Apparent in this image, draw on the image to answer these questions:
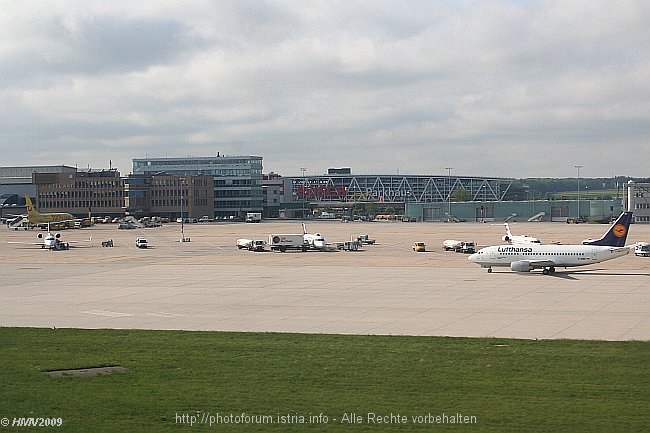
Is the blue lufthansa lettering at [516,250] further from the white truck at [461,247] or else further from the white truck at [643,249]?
the white truck at [461,247]

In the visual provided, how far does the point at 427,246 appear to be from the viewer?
13375 cm

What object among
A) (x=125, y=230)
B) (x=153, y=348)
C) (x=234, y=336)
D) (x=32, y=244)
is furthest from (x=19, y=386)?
(x=125, y=230)

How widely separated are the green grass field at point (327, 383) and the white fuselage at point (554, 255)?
139 ft

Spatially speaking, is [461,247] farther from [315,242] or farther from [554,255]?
[554,255]

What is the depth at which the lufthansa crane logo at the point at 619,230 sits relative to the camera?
80819 millimetres

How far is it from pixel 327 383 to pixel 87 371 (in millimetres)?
9694

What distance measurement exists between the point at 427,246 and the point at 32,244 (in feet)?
225

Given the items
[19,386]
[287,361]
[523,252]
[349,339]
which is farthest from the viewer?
[523,252]

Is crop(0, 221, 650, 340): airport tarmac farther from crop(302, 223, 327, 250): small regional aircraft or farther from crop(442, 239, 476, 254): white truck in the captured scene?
crop(302, 223, 327, 250): small regional aircraft

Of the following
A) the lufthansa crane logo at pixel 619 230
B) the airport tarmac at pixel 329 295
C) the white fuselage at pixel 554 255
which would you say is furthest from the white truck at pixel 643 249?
the lufthansa crane logo at pixel 619 230

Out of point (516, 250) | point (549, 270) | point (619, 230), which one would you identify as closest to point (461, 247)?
point (516, 250)

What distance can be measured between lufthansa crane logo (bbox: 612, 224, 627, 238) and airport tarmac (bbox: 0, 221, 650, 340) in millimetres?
3852

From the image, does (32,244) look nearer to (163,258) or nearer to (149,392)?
(163,258)

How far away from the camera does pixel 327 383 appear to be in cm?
3028
